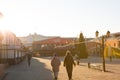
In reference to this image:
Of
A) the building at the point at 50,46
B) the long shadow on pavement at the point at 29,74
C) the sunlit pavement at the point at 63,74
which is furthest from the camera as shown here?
the building at the point at 50,46

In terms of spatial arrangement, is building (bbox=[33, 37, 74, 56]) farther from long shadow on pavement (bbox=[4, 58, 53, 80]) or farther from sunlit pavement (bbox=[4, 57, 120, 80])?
sunlit pavement (bbox=[4, 57, 120, 80])

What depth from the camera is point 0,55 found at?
37.5 metres

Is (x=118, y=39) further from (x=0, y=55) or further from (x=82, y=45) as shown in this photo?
(x=0, y=55)

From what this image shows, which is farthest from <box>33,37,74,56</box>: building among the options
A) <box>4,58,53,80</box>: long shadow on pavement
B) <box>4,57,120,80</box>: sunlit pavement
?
<box>4,57,120,80</box>: sunlit pavement

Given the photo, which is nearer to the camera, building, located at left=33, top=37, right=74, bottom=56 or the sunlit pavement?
the sunlit pavement

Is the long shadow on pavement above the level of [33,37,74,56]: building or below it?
below

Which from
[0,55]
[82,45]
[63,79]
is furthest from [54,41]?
[63,79]

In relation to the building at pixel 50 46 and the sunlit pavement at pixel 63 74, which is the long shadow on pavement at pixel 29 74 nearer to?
the sunlit pavement at pixel 63 74

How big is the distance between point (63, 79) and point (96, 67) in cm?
1037

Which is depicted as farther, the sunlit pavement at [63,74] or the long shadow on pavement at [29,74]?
the long shadow on pavement at [29,74]

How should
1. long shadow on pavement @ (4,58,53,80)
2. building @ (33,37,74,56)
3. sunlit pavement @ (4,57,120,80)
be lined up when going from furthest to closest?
building @ (33,37,74,56) → long shadow on pavement @ (4,58,53,80) → sunlit pavement @ (4,57,120,80)

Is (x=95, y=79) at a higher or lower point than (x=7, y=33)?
lower

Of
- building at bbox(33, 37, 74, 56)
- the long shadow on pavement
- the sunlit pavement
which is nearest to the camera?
the sunlit pavement

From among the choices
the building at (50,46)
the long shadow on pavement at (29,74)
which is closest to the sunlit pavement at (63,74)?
the long shadow on pavement at (29,74)
